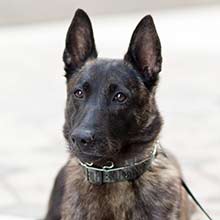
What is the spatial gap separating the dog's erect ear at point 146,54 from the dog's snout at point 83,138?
0.56 m

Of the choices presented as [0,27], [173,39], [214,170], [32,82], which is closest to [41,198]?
[214,170]

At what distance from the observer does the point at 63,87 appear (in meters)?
9.95

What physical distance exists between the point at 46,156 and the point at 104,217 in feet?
9.42

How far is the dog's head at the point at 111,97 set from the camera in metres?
4.05

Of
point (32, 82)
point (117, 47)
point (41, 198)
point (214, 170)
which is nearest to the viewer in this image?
point (41, 198)

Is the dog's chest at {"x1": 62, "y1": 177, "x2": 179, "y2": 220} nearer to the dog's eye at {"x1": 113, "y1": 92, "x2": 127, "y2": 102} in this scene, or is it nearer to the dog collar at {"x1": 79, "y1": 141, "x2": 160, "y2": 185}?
the dog collar at {"x1": 79, "y1": 141, "x2": 160, "y2": 185}

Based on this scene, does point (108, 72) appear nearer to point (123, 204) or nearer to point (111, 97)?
point (111, 97)

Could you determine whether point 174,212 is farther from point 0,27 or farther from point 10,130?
point 0,27

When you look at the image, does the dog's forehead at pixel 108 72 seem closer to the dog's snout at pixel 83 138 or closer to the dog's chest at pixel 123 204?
the dog's snout at pixel 83 138

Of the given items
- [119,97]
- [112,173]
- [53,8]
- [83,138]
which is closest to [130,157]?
[112,173]

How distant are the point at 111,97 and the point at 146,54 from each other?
39 centimetres

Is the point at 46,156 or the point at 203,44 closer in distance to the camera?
the point at 46,156

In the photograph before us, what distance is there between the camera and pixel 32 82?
34.3 ft

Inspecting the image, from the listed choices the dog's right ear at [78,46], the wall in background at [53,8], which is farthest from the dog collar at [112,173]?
the wall in background at [53,8]
